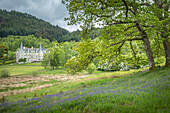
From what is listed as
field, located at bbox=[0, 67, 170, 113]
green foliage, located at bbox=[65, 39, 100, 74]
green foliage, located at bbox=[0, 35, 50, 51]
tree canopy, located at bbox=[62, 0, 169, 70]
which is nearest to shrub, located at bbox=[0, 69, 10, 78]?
green foliage, located at bbox=[0, 35, 50, 51]

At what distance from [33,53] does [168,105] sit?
125177mm

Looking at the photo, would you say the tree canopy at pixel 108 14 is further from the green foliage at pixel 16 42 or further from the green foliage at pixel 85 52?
the green foliage at pixel 16 42

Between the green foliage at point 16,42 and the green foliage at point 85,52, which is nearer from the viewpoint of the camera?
the green foliage at point 85,52

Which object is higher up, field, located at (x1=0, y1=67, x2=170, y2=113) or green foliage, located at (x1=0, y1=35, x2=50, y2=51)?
green foliage, located at (x1=0, y1=35, x2=50, y2=51)

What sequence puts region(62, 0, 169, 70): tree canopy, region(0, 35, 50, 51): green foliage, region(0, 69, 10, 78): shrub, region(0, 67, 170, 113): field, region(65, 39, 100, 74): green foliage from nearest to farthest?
region(0, 67, 170, 113): field, region(62, 0, 169, 70): tree canopy, region(65, 39, 100, 74): green foliage, region(0, 69, 10, 78): shrub, region(0, 35, 50, 51): green foliage

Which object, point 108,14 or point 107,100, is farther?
point 108,14

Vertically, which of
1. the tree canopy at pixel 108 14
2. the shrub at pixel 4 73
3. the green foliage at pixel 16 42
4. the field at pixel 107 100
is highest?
the green foliage at pixel 16 42

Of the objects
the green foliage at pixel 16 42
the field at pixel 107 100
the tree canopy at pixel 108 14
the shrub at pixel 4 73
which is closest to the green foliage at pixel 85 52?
the tree canopy at pixel 108 14

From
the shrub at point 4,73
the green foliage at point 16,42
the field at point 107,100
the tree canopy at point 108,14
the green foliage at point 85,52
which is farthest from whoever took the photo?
the green foliage at point 16,42

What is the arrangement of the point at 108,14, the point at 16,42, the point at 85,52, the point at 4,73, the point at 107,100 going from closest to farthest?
the point at 107,100 → the point at 108,14 → the point at 85,52 → the point at 4,73 → the point at 16,42

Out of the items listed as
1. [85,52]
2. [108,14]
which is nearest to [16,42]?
[85,52]

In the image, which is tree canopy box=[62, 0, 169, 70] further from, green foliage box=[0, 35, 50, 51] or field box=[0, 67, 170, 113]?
green foliage box=[0, 35, 50, 51]

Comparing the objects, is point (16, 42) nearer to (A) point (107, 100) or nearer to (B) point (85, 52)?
(B) point (85, 52)

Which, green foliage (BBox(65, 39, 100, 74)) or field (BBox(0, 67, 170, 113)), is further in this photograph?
green foliage (BBox(65, 39, 100, 74))
